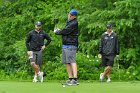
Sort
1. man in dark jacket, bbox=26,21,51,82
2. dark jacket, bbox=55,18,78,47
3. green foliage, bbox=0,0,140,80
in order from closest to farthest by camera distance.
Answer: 1. dark jacket, bbox=55,18,78,47
2. man in dark jacket, bbox=26,21,51,82
3. green foliage, bbox=0,0,140,80

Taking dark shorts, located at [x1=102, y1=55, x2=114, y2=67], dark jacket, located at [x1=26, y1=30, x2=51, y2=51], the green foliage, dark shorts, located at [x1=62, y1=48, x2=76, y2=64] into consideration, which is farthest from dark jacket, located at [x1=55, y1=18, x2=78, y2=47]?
the green foliage

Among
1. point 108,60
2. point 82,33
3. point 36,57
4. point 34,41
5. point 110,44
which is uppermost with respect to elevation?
point 82,33

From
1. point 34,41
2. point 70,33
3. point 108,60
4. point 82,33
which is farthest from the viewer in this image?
point 82,33

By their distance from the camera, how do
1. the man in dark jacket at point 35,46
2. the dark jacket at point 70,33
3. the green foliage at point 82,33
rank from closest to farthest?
1. the dark jacket at point 70,33
2. the man in dark jacket at point 35,46
3. the green foliage at point 82,33

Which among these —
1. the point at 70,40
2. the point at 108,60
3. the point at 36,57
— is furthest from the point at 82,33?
the point at 70,40

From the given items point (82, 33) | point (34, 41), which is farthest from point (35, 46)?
point (82, 33)

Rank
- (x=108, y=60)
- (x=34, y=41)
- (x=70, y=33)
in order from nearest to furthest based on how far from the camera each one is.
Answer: (x=70, y=33)
(x=34, y=41)
(x=108, y=60)

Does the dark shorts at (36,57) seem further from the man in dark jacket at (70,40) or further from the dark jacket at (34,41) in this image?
the man in dark jacket at (70,40)

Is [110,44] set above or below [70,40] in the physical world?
below

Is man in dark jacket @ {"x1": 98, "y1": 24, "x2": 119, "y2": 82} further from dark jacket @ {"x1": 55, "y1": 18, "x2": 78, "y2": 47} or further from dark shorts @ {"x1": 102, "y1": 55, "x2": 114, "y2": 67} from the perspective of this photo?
dark jacket @ {"x1": 55, "y1": 18, "x2": 78, "y2": 47}

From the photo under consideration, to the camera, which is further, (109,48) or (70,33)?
(109,48)

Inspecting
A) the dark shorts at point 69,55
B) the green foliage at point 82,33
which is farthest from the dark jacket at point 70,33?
the green foliage at point 82,33

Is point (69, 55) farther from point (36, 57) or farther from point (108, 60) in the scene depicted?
point (108, 60)

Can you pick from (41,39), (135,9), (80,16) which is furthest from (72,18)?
(80,16)
